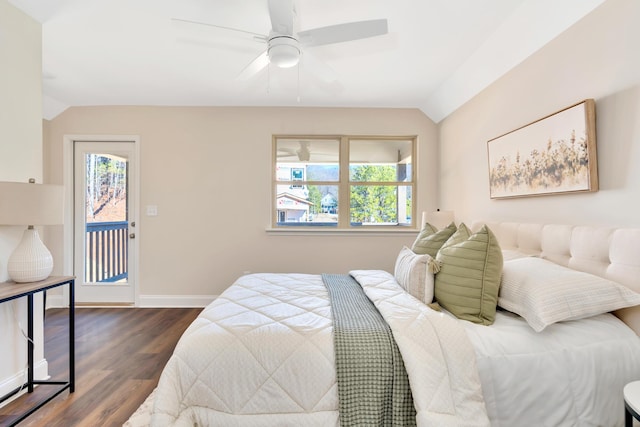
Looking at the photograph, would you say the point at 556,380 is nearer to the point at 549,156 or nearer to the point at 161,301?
the point at 549,156

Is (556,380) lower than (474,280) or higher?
lower

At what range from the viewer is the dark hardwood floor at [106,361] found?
169 cm

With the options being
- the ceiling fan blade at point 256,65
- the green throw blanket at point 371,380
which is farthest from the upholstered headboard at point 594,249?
the ceiling fan blade at point 256,65

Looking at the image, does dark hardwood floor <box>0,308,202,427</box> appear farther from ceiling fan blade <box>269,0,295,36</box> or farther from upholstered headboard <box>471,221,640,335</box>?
upholstered headboard <box>471,221,640,335</box>

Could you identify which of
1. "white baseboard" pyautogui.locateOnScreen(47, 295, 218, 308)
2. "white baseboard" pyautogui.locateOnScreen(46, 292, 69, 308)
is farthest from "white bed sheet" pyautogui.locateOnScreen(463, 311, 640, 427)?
"white baseboard" pyautogui.locateOnScreen(46, 292, 69, 308)

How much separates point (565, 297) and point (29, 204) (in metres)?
2.75

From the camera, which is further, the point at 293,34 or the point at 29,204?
the point at 293,34

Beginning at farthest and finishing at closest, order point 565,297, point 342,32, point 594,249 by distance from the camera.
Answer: point 342,32 < point 594,249 < point 565,297

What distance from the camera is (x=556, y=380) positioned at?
48.7 inches

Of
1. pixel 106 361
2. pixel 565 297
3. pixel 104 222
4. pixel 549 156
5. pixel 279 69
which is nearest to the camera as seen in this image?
pixel 565 297

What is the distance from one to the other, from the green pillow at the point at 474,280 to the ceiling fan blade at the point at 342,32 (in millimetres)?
1260

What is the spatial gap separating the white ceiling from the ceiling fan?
20cm

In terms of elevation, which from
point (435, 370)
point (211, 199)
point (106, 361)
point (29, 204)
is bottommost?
point (106, 361)

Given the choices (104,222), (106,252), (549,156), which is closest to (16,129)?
(104,222)
